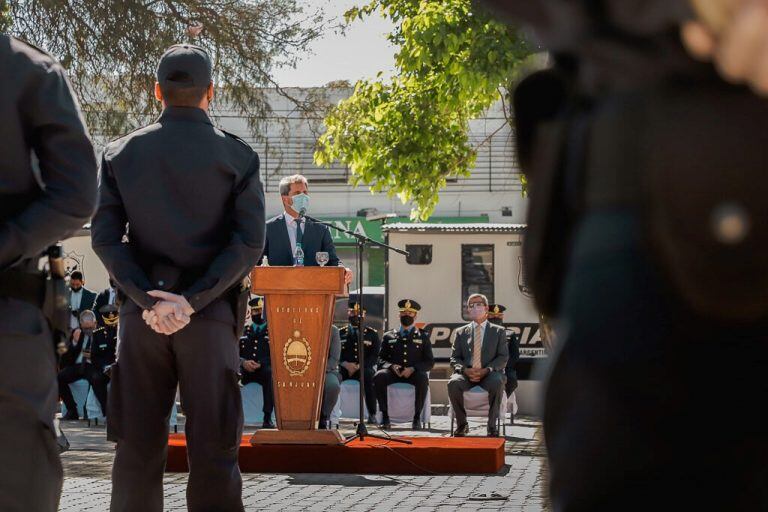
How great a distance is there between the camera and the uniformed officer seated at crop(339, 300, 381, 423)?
787 inches

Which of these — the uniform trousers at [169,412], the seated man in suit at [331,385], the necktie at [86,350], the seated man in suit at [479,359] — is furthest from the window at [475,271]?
the uniform trousers at [169,412]

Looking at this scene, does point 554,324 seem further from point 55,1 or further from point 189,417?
point 55,1

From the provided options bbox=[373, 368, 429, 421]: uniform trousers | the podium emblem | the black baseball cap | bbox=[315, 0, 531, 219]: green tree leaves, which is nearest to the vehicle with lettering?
bbox=[315, 0, 531, 219]: green tree leaves

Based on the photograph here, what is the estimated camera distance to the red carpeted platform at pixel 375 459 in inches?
409

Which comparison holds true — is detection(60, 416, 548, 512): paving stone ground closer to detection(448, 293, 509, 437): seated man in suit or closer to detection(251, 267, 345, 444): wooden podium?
detection(251, 267, 345, 444): wooden podium

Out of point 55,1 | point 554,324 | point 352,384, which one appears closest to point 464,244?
point 352,384

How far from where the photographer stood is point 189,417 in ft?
17.2

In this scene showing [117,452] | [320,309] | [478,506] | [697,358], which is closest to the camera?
[697,358]

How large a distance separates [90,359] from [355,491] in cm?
1102

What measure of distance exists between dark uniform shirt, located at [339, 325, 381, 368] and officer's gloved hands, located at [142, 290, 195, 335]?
49.1 feet

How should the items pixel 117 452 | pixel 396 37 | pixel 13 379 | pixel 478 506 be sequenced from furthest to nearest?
pixel 396 37, pixel 478 506, pixel 117 452, pixel 13 379

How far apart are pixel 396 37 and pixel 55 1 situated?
14.9ft

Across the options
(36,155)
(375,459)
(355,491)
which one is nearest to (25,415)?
(36,155)

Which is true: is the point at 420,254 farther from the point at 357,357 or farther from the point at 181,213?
the point at 181,213
